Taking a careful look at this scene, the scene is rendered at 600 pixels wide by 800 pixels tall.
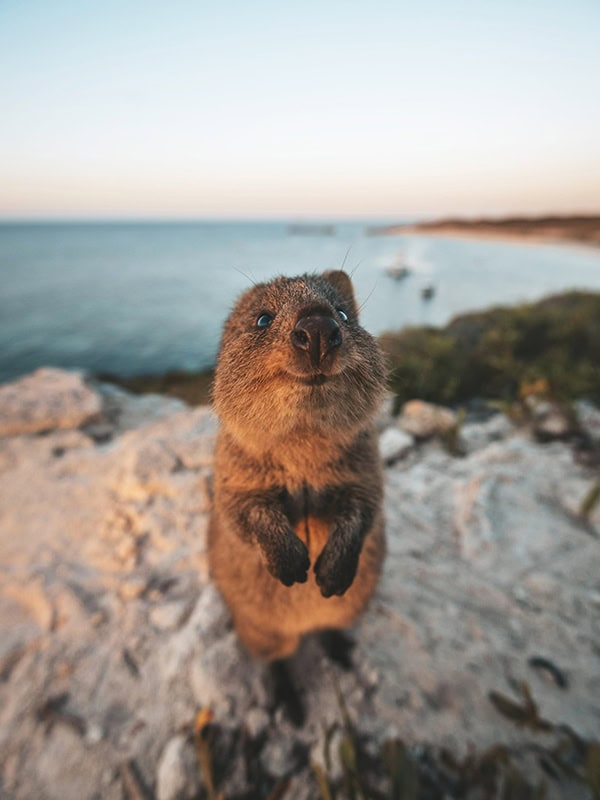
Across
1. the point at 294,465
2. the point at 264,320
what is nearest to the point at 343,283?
the point at 264,320

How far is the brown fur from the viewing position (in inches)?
66.7

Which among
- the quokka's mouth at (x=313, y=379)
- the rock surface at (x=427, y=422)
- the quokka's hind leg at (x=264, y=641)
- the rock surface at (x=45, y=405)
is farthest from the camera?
the rock surface at (x=427, y=422)

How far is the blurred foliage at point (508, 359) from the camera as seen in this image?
6430mm

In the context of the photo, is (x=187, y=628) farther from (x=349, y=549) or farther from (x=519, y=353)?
(x=519, y=353)

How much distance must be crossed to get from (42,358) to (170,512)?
43.2 ft

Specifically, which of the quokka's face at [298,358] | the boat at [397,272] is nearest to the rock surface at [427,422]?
the quokka's face at [298,358]

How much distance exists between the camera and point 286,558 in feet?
6.65

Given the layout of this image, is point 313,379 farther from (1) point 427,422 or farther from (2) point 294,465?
(1) point 427,422

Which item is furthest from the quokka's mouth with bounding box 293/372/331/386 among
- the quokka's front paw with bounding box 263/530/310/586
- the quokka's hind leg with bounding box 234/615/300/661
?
the quokka's hind leg with bounding box 234/615/300/661

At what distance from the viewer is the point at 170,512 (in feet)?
13.5

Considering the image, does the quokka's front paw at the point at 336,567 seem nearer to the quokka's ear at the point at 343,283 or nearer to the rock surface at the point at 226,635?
the rock surface at the point at 226,635

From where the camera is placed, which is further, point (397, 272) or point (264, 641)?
point (397, 272)

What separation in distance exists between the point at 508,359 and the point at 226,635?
22.5 ft

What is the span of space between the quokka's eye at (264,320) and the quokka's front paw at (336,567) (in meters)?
1.24
